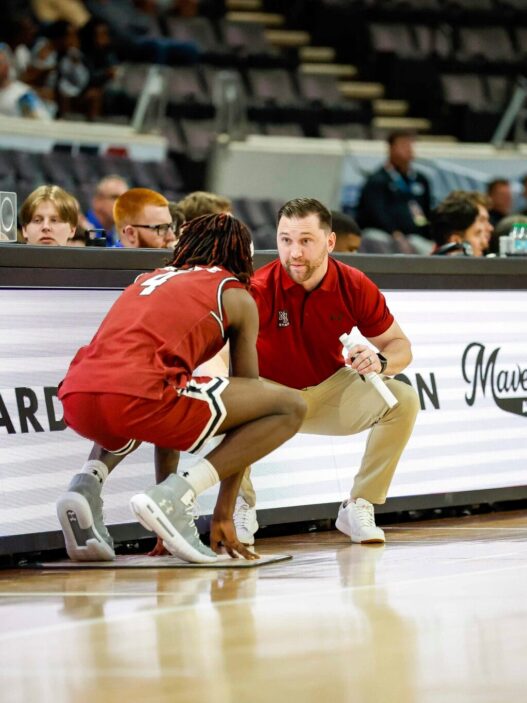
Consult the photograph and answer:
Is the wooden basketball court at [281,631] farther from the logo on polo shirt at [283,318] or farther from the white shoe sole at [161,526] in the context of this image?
the logo on polo shirt at [283,318]

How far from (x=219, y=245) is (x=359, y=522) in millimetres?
1472

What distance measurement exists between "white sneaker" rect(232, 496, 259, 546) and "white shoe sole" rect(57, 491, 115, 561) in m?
0.77

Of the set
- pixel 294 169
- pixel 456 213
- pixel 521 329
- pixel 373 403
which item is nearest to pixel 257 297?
pixel 373 403

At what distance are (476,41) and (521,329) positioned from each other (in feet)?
38.2

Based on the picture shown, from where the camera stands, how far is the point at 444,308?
7.29 meters

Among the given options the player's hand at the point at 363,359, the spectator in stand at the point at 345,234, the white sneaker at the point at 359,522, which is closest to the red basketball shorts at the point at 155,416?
the player's hand at the point at 363,359

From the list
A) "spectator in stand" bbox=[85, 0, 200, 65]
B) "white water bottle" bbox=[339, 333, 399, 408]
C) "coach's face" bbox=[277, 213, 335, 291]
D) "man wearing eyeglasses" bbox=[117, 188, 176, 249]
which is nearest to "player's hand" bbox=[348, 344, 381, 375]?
"white water bottle" bbox=[339, 333, 399, 408]

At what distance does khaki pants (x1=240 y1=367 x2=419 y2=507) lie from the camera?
253 inches

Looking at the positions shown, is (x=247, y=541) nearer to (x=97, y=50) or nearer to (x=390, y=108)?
(x=97, y=50)

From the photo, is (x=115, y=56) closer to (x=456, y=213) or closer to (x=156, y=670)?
(x=456, y=213)

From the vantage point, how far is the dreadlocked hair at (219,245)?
18.4 feet

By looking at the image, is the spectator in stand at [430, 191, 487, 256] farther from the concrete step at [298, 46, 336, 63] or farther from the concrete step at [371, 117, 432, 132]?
the concrete step at [298, 46, 336, 63]

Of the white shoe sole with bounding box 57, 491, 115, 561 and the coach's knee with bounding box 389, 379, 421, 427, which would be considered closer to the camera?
the white shoe sole with bounding box 57, 491, 115, 561

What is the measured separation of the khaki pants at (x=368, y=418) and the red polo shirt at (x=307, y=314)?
0.53ft
